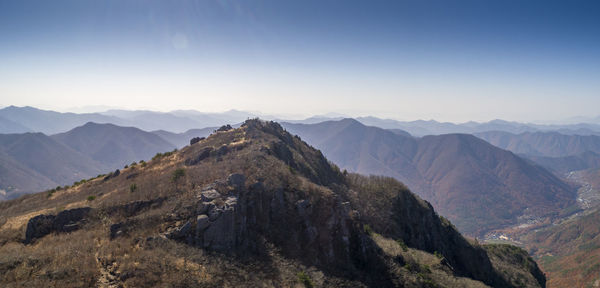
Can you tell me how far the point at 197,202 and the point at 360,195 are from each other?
151 feet

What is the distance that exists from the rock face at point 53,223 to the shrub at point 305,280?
22.2 meters

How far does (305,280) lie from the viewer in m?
26.0

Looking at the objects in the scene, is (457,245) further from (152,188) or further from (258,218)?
(152,188)

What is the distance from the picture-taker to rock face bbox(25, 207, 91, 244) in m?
25.8

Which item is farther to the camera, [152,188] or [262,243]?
[152,188]

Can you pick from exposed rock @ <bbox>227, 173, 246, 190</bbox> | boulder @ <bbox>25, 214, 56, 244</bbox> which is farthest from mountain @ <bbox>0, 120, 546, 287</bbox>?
exposed rock @ <bbox>227, 173, 246, 190</bbox>

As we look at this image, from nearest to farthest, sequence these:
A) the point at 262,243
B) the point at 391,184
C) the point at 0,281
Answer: the point at 0,281, the point at 262,243, the point at 391,184

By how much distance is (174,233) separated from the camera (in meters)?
24.8

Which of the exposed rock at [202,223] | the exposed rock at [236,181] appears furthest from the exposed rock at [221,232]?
the exposed rock at [236,181]

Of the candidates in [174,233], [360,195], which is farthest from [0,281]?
[360,195]

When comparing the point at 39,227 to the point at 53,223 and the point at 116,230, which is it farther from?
the point at 116,230

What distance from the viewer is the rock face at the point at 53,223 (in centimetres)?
2584

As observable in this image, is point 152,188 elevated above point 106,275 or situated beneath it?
elevated above

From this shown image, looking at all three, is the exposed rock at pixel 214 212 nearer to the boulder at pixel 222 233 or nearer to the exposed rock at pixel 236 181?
the boulder at pixel 222 233
